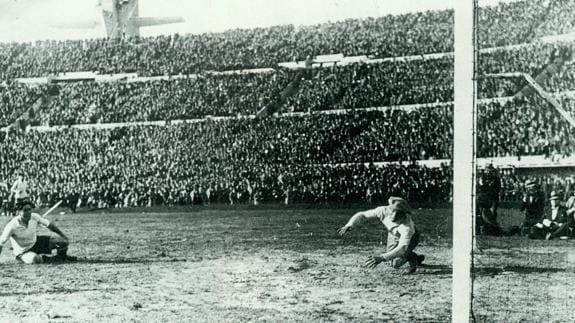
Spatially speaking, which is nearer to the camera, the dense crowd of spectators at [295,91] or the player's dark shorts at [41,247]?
the player's dark shorts at [41,247]

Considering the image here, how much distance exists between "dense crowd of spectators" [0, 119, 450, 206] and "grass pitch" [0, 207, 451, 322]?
1.83 ft

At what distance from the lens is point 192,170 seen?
7555 mm

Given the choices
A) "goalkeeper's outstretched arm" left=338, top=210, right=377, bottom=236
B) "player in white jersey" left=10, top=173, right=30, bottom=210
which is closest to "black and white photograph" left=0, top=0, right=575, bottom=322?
"goalkeeper's outstretched arm" left=338, top=210, right=377, bottom=236

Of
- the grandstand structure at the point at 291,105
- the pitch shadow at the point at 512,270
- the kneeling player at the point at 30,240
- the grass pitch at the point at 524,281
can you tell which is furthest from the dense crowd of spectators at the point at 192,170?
the pitch shadow at the point at 512,270

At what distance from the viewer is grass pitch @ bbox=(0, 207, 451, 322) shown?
15.0ft

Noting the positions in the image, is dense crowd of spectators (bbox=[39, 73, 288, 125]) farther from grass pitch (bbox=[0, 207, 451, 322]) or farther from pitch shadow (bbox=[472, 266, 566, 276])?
pitch shadow (bbox=[472, 266, 566, 276])

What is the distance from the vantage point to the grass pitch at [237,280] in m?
4.57

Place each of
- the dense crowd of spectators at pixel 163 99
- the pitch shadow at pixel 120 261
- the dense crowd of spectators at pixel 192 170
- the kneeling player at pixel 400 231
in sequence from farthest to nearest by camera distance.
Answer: the dense crowd of spectators at pixel 163 99
the dense crowd of spectators at pixel 192 170
the pitch shadow at pixel 120 261
the kneeling player at pixel 400 231

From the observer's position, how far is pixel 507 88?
26.5 ft

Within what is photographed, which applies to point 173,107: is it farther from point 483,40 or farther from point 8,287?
point 483,40

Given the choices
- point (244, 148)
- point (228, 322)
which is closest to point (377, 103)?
point (244, 148)

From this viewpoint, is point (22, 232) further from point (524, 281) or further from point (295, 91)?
point (524, 281)

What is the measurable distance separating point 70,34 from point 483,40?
6.11m

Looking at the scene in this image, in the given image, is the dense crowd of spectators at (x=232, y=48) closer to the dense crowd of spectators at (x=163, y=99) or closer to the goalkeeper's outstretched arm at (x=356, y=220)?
the dense crowd of spectators at (x=163, y=99)
